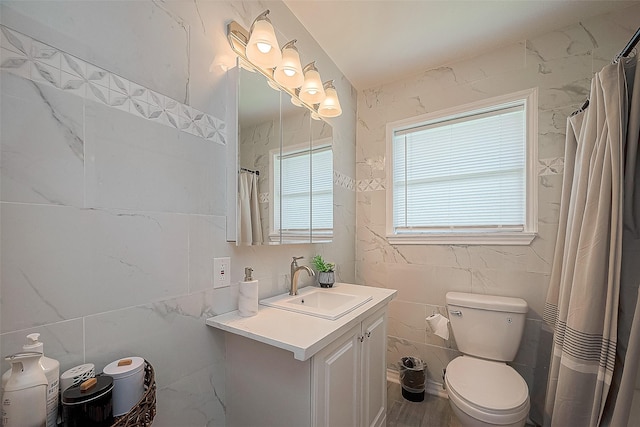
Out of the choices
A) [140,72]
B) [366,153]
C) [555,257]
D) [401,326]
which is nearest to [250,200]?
[140,72]

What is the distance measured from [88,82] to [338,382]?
1386 mm

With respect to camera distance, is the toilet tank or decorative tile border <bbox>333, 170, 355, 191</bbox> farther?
decorative tile border <bbox>333, 170, 355, 191</bbox>

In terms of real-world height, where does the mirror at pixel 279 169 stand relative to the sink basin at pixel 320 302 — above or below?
above

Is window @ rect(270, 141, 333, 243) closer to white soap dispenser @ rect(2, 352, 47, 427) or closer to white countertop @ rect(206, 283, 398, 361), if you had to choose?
white countertop @ rect(206, 283, 398, 361)

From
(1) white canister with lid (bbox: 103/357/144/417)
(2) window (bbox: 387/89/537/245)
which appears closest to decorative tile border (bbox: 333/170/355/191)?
(2) window (bbox: 387/89/537/245)

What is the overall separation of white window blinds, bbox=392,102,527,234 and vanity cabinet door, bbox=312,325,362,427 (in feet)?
4.04

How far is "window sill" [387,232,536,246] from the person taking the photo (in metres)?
1.76

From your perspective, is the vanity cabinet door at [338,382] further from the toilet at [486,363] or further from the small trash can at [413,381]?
the small trash can at [413,381]

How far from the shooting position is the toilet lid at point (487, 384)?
48.7 inches

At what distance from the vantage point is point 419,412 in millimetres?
1796

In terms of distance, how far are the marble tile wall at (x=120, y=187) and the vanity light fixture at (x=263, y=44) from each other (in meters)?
0.11

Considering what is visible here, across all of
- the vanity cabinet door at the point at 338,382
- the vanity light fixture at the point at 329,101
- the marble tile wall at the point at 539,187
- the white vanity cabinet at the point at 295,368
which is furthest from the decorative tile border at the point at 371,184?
the vanity cabinet door at the point at 338,382

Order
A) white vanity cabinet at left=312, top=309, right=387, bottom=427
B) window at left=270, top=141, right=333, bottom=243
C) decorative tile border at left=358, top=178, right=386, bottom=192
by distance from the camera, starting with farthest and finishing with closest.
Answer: decorative tile border at left=358, top=178, right=386, bottom=192, window at left=270, top=141, right=333, bottom=243, white vanity cabinet at left=312, top=309, right=387, bottom=427

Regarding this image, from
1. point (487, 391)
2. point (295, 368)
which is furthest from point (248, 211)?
point (487, 391)
